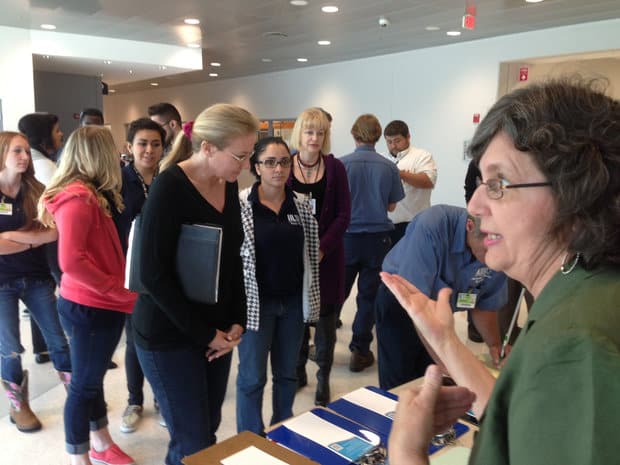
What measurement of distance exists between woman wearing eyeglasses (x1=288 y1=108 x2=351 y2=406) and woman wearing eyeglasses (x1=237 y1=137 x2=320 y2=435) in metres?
0.44

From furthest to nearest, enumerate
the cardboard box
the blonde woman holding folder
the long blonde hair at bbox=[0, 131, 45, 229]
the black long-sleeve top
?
the long blonde hair at bbox=[0, 131, 45, 229], the black long-sleeve top, the cardboard box, the blonde woman holding folder

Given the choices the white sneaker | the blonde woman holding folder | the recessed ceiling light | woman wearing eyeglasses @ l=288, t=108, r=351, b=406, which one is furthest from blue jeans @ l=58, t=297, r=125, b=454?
the recessed ceiling light

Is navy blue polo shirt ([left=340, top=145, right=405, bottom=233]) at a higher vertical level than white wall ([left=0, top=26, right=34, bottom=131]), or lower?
lower

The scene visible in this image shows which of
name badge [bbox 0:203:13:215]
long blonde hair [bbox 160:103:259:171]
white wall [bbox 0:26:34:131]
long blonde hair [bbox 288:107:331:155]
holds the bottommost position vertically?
name badge [bbox 0:203:13:215]

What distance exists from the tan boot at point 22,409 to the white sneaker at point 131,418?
1.45 feet

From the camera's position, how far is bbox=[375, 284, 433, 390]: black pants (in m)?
A: 2.01

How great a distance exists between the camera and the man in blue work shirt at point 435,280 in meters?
1.81

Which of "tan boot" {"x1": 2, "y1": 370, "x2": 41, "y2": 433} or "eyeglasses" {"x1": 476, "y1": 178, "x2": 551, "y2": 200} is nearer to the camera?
"eyeglasses" {"x1": 476, "y1": 178, "x2": 551, "y2": 200}

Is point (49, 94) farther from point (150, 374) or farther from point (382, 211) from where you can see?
point (150, 374)

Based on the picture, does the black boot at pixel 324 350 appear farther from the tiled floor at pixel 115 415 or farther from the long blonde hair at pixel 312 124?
the long blonde hair at pixel 312 124

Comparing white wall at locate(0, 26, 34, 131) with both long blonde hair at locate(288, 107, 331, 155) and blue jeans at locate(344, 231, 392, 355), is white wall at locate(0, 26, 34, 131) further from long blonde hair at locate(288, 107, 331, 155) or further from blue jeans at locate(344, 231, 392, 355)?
blue jeans at locate(344, 231, 392, 355)

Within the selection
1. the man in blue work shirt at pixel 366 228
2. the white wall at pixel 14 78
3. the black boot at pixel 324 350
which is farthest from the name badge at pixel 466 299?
the white wall at pixel 14 78

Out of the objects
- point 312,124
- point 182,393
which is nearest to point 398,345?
point 182,393

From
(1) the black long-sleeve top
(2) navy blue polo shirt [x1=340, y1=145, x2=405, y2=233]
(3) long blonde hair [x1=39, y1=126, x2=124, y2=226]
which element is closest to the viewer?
(1) the black long-sleeve top
